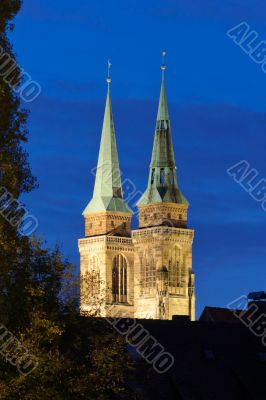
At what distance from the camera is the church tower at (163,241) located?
550ft

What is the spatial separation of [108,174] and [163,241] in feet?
29.2

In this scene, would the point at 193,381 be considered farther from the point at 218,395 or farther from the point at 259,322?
the point at 259,322

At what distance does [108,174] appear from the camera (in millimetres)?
172500

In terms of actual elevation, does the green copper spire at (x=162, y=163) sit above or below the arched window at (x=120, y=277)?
above

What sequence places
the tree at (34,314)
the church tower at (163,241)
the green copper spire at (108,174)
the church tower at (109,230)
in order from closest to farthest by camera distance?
1. the tree at (34,314)
2. the church tower at (163,241)
3. the church tower at (109,230)
4. the green copper spire at (108,174)

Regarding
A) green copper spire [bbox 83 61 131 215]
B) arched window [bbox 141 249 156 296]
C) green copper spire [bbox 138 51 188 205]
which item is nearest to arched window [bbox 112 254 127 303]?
arched window [bbox 141 249 156 296]

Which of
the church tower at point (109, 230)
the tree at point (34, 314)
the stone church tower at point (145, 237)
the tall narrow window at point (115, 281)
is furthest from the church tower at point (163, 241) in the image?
the tree at point (34, 314)

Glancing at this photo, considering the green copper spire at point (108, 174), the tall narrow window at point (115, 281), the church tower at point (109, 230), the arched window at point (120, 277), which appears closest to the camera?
the tall narrow window at point (115, 281)

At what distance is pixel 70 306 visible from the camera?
51.2 metres

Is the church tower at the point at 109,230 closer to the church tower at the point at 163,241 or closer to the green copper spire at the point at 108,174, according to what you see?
the green copper spire at the point at 108,174

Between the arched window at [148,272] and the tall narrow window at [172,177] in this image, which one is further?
the tall narrow window at [172,177]

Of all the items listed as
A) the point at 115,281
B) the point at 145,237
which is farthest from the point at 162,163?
the point at 115,281

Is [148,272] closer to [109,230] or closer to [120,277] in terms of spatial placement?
[120,277]

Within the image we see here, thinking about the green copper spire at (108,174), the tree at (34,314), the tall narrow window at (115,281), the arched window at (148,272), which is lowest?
the tree at (34,314)
